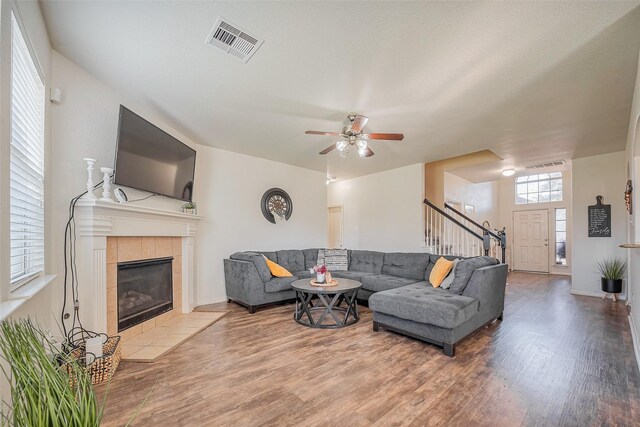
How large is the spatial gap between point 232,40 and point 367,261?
13.0 feet

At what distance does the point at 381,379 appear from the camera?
87.1 inches

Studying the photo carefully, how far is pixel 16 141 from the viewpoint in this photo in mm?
1638

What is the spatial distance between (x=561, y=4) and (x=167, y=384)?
3.63 meters

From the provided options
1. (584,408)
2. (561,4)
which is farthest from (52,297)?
(561,4)

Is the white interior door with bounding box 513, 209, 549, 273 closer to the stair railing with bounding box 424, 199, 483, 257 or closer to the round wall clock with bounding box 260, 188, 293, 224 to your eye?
the stair railing with bounding box 424, 199, 483, 257

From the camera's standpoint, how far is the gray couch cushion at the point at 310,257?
209 inches

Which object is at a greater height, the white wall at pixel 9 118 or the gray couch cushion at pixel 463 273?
the white wall at pixel 9 118

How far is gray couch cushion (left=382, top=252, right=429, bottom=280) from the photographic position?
14.5ft

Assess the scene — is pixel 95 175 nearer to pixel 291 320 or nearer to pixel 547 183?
pixel 291 320

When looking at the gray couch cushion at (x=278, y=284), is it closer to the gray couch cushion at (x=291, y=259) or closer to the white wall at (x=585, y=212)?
the gray couch cushion at (x=291, y=259)

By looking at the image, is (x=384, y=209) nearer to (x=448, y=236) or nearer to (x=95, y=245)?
(x=448, y=236)

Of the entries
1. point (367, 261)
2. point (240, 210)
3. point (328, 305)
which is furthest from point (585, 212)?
point (240, 210)

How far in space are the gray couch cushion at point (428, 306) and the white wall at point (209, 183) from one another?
263 centimetres

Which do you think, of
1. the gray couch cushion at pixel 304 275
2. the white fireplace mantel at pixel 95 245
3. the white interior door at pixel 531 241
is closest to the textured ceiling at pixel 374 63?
the white fireplace mantel at pixel 95 245
